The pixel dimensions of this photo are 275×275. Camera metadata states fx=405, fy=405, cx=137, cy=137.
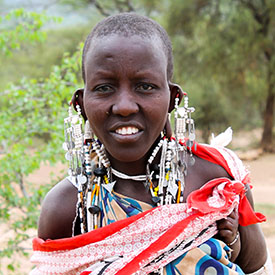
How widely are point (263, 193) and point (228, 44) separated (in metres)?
5.96

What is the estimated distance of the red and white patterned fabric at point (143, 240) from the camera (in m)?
1.35

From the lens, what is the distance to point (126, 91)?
1.30 meters

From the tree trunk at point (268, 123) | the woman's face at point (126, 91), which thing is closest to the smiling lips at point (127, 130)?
the woman's face at point (126, 91)

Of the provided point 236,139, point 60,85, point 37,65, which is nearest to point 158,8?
point 236,139

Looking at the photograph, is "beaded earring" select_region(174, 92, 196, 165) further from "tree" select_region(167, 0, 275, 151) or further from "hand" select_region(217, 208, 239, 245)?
"tree" select_region(167, 0, 275, 151)

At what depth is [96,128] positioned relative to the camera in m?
1.38

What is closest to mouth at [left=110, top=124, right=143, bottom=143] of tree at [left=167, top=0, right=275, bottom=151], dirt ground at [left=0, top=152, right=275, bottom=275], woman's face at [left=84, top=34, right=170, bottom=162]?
woman's face at [left=84, top=34, right=170, bottom=162]

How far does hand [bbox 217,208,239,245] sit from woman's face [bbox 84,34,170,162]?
1.31 feet

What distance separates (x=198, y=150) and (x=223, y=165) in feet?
0.37

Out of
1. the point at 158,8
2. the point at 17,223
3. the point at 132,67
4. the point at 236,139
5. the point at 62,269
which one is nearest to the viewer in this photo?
the point at 132,67

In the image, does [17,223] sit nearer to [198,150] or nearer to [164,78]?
[198,150]

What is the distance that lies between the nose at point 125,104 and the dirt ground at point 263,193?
5.57 feet

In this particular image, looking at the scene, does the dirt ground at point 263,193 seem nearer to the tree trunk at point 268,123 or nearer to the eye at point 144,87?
the tree trunk at point 268,123

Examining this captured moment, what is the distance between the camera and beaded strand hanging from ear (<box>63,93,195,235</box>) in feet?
4.80
